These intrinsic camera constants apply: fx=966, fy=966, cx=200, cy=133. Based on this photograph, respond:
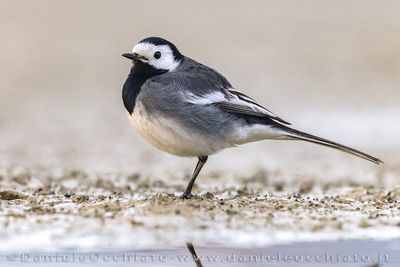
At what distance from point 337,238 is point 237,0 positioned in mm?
19378

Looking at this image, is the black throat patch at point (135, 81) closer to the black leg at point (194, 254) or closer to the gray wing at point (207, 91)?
the gray wing at point (207, 91)

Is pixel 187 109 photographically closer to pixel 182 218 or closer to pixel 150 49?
pixel 150 49

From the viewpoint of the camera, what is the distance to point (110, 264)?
602 cm

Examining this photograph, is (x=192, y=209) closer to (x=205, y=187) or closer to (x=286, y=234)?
(x=286, y=234)

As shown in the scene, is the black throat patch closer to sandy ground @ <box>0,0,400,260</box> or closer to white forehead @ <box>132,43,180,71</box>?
white forehead @ <box>132,43,180,71</box>

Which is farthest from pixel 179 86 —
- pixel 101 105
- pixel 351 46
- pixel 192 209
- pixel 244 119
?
pixel 351 46

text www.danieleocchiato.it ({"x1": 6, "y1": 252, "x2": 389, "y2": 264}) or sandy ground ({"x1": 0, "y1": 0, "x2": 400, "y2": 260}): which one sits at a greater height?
sandy ground ({"x1": 0, "y1": 0, "x2": 400, "y2": 260})

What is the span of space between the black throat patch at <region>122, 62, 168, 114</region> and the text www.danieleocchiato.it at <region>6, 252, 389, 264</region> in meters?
1.89

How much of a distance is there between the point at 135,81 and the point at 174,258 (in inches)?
84.6

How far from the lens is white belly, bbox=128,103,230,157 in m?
7.61

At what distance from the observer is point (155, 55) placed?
26.3 feet

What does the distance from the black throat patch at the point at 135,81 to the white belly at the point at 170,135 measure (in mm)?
99

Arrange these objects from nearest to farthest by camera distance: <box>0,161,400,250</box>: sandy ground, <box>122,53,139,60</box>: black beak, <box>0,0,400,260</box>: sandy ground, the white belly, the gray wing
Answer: <box>0,161,400,250</box>: sandy ground
<box>0,0,400,260</box>: sandy ground
the white belly
the gray wing
<box>122,53,139,60</box>: black beak

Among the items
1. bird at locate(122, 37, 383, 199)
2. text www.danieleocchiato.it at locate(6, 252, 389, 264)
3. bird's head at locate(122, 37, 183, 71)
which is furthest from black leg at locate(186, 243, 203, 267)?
bird's head at locate(122, 37, 183, 71)
